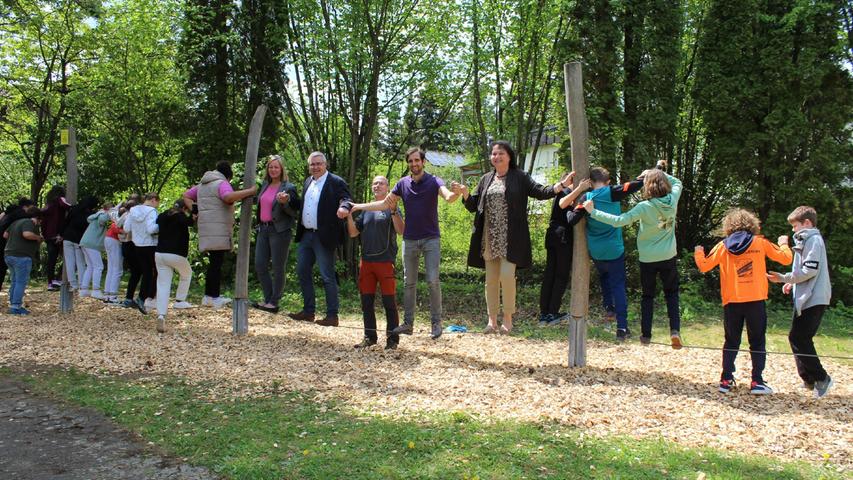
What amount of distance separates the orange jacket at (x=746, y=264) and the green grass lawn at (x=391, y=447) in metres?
1.71

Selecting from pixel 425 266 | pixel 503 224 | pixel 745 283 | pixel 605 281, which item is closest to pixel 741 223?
pixel 745 283

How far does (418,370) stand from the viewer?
609 centimetres

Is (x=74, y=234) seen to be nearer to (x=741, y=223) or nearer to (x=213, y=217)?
(x=213, y=217)

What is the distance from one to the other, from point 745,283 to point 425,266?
9.75 ft

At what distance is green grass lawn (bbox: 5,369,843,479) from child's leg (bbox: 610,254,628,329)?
6.89 ft

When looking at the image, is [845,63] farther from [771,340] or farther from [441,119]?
[441,119]

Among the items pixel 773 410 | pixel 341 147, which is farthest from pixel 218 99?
pixel 773 410

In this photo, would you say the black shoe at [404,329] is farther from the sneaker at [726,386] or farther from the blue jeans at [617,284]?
the sneaker at [726,386]

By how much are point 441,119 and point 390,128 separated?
3.79ft

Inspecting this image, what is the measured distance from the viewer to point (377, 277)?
672 centimetres

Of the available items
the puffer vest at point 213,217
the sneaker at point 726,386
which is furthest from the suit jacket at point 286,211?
the sneaker at point 726,386

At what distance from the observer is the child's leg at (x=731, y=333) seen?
17.6ft

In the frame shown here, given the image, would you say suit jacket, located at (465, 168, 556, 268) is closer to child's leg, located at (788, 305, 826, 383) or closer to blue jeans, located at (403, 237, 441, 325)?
blue jeans, located at (403, 237, 441, 325)

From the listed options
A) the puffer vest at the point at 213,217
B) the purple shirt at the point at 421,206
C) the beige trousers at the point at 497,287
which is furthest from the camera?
the puffer vest at the point at 213,217
